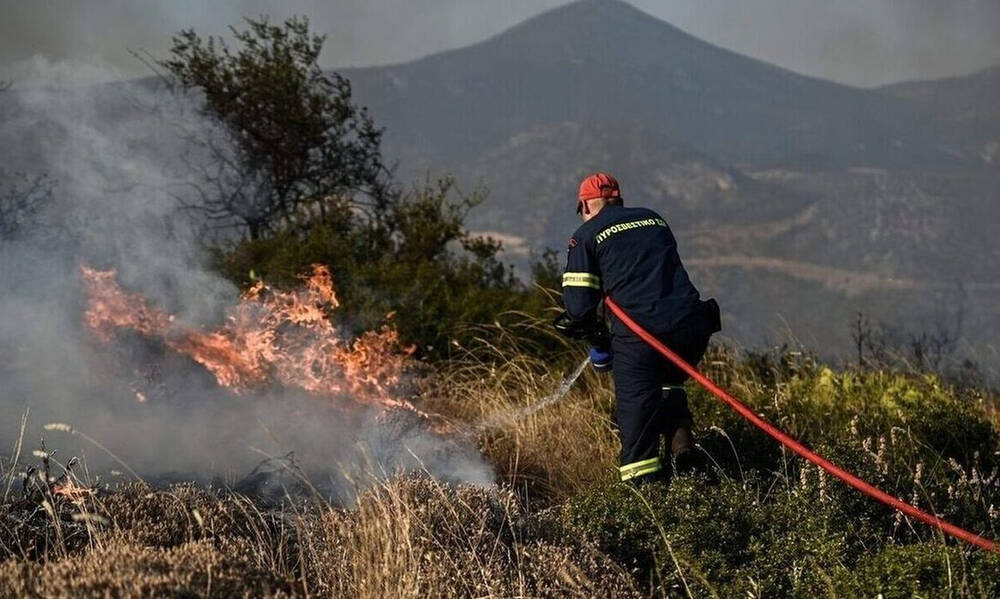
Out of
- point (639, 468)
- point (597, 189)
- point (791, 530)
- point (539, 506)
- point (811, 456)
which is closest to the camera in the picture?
point (811, 456)

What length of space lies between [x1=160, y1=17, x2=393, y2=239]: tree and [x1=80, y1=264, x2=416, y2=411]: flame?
21.9 ft

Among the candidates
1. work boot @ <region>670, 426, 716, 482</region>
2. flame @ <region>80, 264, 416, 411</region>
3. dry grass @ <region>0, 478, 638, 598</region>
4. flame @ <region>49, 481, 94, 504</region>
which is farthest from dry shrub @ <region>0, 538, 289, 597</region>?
flame @ <region>80, 264, 416, 411</region>

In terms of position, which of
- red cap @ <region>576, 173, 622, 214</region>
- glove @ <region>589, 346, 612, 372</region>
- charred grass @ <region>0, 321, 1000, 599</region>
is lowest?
charred grass @ <region>0, 321, 1000, 599</region>

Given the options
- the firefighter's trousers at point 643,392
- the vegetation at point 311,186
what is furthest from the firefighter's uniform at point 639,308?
the vegetation at point 311,186

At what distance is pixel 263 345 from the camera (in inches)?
268

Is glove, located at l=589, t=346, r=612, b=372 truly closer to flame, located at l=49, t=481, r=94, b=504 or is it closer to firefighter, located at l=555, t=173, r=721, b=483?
firefighter, located at l=555, t=173, r=721, b=483

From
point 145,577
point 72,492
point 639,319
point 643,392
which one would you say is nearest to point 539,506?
point 643,392

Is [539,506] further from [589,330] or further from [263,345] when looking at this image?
[263,345]

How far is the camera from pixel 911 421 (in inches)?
280

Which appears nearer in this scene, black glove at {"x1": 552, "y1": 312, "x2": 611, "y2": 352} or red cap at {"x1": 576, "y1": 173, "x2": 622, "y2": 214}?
black glove at {"x1": 552, "y1": 312, "x2": 611, "y2": 352}

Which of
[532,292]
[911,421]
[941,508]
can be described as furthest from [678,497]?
[532,292]

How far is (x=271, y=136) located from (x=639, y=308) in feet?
33.2

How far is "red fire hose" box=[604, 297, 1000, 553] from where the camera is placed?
3904 millimetres

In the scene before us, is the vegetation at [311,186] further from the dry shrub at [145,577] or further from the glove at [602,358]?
the dry shrub at [145,577]
